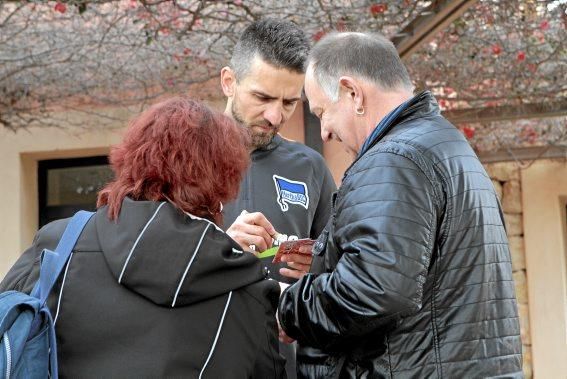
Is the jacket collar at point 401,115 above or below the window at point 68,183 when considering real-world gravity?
above

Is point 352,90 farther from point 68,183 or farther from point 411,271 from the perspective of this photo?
point 68,183

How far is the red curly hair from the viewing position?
7.50 ft

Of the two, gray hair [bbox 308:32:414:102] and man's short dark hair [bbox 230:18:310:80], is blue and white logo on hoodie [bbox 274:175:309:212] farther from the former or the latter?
gray hair [bbox 308:32:414:102]

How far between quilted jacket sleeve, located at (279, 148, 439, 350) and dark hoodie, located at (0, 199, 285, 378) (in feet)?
0.65

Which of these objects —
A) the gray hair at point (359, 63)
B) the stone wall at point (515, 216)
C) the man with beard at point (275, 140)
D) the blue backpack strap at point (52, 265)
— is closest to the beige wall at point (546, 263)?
the stone wall at point (515, 216)

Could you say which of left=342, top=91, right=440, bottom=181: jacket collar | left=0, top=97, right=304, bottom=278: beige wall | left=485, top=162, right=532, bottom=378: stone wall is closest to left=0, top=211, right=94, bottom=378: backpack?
left=342, top=91, right=440, bottom=181: jacket collar

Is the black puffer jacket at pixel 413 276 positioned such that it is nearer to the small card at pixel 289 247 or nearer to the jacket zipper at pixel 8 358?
the small card at pixel 289 247

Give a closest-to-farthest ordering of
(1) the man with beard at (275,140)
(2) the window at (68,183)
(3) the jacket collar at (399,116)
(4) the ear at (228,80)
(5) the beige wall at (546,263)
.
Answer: (3) the jacket collar at (399,116), (1) the man with beard at (275,140), (4) the ear at (228,80), (2) the window at (68,183), (5) the beige wall at (546,263)

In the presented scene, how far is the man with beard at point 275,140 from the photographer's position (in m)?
3.22

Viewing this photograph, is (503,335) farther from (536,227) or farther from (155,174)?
(536,227)

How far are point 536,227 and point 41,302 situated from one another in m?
7.22

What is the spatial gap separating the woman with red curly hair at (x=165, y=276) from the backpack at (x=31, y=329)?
0.12 feet

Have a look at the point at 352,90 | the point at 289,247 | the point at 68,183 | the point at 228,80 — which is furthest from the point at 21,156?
the point at 352,90

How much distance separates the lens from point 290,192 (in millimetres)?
3264
